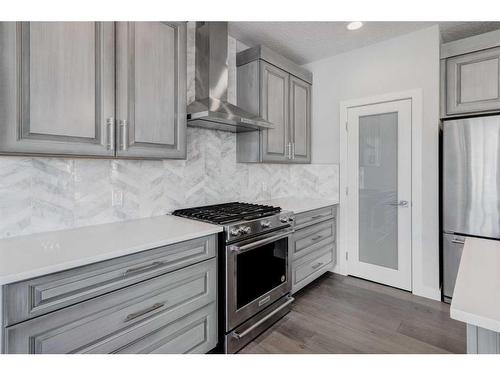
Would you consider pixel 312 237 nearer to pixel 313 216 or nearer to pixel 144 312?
pixel 313 216

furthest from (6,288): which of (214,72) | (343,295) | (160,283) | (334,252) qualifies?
(334,252)

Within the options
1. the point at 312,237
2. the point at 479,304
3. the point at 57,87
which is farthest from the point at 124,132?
the point at 312,237

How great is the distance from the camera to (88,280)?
1.20 metres

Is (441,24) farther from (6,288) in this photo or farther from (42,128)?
(6,288)

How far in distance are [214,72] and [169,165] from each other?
85cm

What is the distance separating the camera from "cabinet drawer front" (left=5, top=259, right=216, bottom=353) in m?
1.08

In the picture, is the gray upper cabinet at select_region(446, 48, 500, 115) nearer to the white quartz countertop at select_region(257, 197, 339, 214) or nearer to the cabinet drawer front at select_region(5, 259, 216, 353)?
the white quartz countertop at select_region(257, 197, 339, 214)

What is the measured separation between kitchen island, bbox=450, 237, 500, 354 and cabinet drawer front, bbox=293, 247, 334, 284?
63.0 inches

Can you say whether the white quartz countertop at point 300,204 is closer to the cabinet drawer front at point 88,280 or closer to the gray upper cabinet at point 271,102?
the gray upper cabinet at point 271,102

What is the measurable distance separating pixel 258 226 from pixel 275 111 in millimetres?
1375

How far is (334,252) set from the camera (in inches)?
129

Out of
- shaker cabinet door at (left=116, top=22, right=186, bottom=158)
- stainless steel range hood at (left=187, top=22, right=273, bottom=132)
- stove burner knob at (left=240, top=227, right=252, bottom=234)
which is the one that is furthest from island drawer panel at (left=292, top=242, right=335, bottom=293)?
shaker cabinet door at (left=116, top=22, right=186, bottom=158)

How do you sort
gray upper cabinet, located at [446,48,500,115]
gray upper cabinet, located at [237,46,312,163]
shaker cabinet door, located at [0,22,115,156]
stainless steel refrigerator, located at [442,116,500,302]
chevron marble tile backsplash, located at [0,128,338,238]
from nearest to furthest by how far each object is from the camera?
shaker cabinet door, located at [0,22,115,156] → chevron marble tile backsplash, located at [0,128,338,238] → stainless steel refrigerator, located at [442,116,500,302] → gray upper cabinet, located at [446,48,500,115] → gray upper cabinet, located at [237,46,312,163]

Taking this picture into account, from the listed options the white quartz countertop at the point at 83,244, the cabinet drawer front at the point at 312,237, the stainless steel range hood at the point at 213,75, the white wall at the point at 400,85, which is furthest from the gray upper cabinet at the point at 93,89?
the white wall at the point at 400,85
